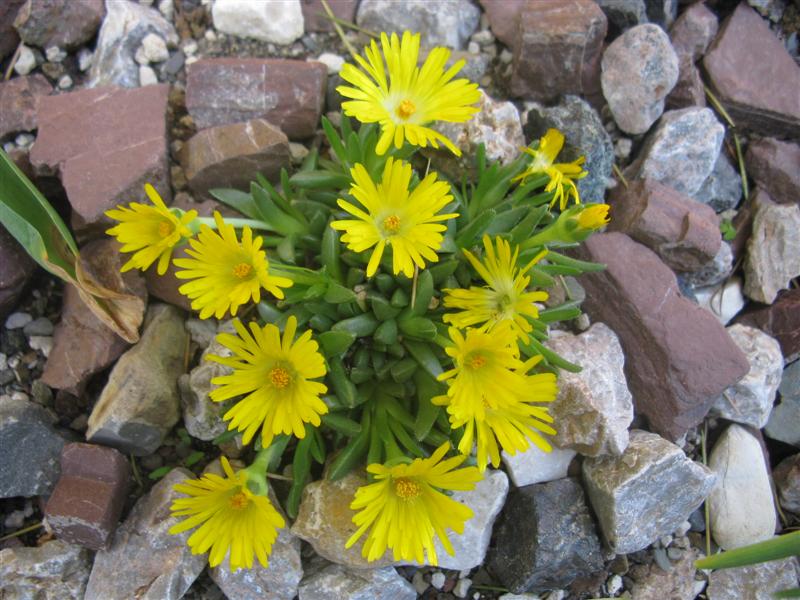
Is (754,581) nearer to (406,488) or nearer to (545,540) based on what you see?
(545,540)

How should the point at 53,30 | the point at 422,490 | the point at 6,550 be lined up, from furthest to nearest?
1. the point at 53,30
2. the point at 6,550
3. the point at 422,490

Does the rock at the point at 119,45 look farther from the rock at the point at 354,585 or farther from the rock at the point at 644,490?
the rock at the point at 644,490

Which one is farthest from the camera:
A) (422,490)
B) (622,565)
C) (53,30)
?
(53,30)

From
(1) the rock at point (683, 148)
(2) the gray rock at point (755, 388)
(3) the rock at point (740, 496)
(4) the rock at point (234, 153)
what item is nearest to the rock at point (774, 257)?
(2) the gray rock at point (755, 388)

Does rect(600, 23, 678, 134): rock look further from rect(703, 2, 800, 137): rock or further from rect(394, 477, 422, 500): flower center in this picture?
rect(394, 477, 422, 500): flower center

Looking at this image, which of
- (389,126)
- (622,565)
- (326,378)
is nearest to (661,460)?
(622,565)

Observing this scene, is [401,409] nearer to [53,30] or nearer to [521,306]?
[521,306]

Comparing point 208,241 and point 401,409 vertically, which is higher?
point 208,241
